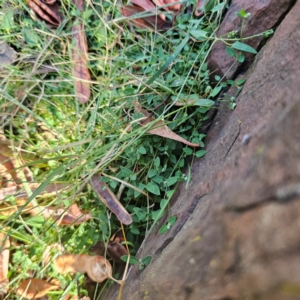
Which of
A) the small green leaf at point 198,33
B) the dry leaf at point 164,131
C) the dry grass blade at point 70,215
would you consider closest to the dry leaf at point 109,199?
the dry grass blade at point 70,215

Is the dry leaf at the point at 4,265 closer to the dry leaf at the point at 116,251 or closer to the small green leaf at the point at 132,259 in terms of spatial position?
the dry leaf at the point at 116,251

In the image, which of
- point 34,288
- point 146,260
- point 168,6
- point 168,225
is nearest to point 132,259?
point 146,260

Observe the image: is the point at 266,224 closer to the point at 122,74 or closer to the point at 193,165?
the point at 193,165

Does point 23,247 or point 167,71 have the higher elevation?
point 167,71

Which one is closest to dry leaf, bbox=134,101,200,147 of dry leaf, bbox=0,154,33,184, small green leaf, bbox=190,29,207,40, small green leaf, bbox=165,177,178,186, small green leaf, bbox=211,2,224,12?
small green leaf, bbox=165,177,178,186

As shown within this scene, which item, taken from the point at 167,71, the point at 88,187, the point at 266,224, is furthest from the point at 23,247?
the point at 266,224

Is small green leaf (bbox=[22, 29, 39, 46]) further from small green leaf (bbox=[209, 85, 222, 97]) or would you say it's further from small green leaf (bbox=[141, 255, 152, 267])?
small green leaf (bbox=[141, 255, 152, 267])
